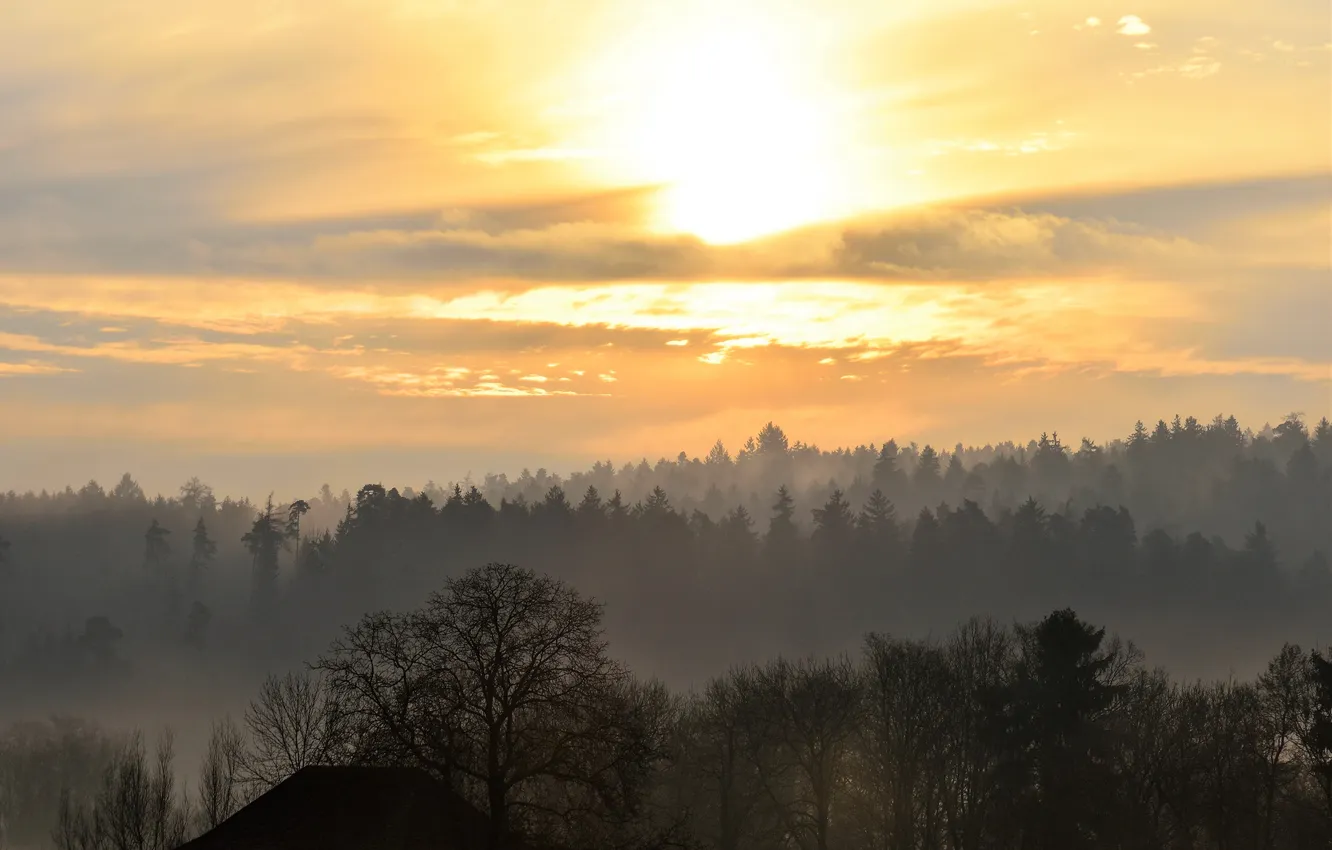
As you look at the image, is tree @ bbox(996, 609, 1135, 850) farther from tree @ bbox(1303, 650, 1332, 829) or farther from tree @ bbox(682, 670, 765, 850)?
tree @ bbox(682, 670, 765, 850)

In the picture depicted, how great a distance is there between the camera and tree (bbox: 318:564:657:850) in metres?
47.6

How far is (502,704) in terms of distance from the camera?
48469mm

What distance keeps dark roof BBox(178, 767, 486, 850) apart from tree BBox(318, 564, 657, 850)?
3.03ft

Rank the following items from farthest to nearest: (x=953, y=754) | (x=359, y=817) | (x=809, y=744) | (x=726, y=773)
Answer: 1. (x=953, y=754)
2. (x=726, y=773)
3. (x=809, y=744)
4. (x=359, y=817)

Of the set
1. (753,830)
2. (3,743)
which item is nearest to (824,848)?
(753,830)

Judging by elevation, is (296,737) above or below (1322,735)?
below

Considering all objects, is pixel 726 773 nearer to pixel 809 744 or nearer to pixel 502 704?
pixel 809 744

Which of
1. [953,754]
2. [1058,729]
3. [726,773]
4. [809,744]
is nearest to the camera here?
[1058,729]

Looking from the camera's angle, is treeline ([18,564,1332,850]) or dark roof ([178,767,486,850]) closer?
dark roof ([178,767,486,850])

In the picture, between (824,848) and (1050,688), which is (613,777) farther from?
(1050,688)

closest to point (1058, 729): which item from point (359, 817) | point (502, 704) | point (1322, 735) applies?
point (1322, 735)

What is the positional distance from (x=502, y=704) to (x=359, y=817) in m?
5.87

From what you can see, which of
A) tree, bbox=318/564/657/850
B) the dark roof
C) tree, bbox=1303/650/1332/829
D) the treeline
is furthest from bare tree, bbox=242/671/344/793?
tree, bbox=1303/650/1332/829

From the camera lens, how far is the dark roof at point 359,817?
4634cm
